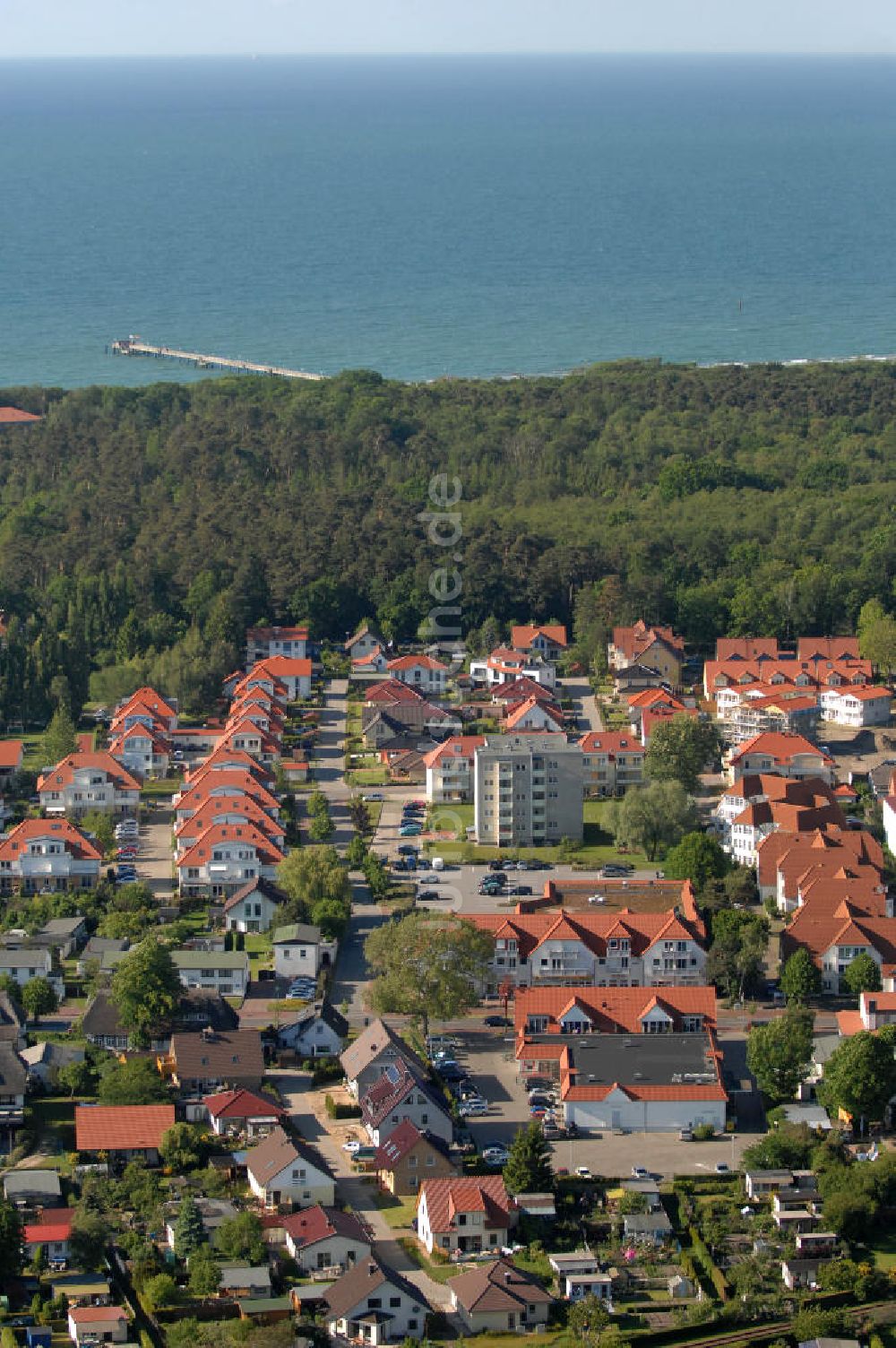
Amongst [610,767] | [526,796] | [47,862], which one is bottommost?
[47,862]

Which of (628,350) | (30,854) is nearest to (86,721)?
(30,854)

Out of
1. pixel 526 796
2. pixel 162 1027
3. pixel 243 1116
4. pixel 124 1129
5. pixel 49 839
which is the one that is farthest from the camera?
pixel 526 796

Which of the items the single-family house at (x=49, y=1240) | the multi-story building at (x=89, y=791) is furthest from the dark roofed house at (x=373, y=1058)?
the multi-story building at (x=89, y=791)

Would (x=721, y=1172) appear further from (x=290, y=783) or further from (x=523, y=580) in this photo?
(x=523, y=580)

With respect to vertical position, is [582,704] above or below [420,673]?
below

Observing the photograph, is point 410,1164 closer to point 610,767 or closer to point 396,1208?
point 396,1208

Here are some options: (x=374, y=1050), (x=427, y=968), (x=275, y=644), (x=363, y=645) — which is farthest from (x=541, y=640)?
(x=374, y=1050)

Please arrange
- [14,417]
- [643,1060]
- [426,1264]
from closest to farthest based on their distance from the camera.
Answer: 1. [426,1264]
2. [643,1060]
3. [14,417]
